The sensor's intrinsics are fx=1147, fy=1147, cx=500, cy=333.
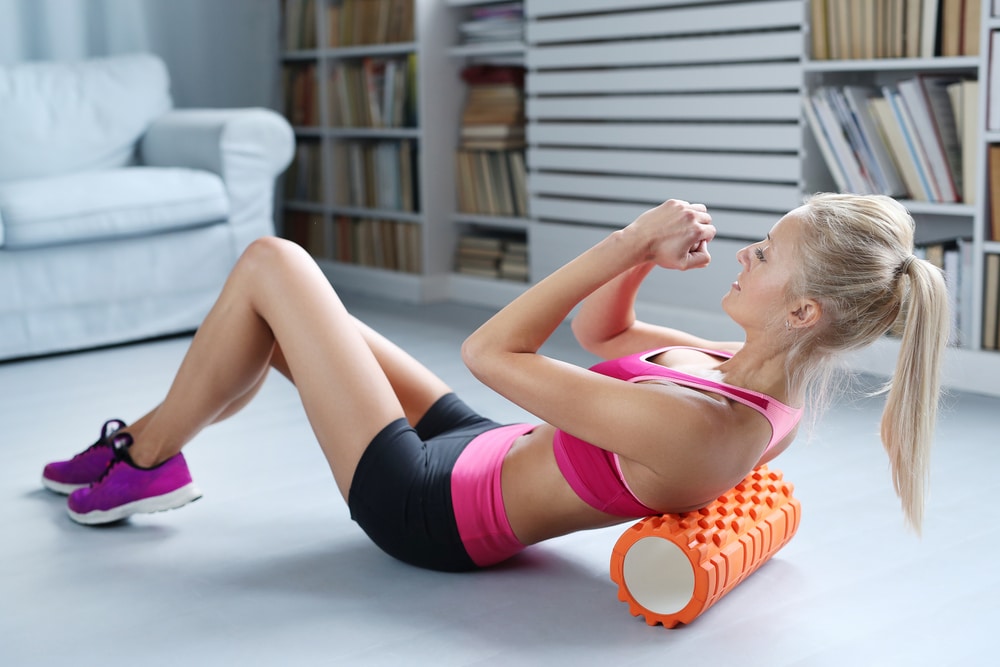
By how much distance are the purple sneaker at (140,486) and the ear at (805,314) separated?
3.40ft

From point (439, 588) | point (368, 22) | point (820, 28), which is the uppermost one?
point (368, 22)

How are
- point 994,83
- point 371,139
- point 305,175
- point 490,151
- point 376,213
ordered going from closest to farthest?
point 994,83, point 490,151, point 376,213, point 371,139, point 305,175

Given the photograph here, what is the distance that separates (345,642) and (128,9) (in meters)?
3.64

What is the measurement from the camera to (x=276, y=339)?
1.80m

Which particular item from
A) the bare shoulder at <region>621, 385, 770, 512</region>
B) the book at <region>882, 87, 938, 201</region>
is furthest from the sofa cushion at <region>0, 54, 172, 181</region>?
the bare shoulder at <region>621, 385, 770, 512</region>

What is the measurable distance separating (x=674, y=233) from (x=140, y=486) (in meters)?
1.00

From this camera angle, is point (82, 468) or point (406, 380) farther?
point (82, 468)

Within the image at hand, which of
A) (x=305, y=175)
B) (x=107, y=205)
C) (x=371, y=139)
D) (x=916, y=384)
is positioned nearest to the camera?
(x=916, y=384)

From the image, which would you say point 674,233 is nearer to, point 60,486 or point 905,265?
point 905,265

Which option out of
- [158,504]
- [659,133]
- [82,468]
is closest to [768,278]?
[158,504]

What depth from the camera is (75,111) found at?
3.92 meters

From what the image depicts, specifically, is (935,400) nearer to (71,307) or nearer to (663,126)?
(663,126)

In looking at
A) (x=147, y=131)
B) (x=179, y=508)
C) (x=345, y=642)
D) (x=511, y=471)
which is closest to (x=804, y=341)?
(x=511, y=471)

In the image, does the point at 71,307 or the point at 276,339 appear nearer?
the point at 276,339
